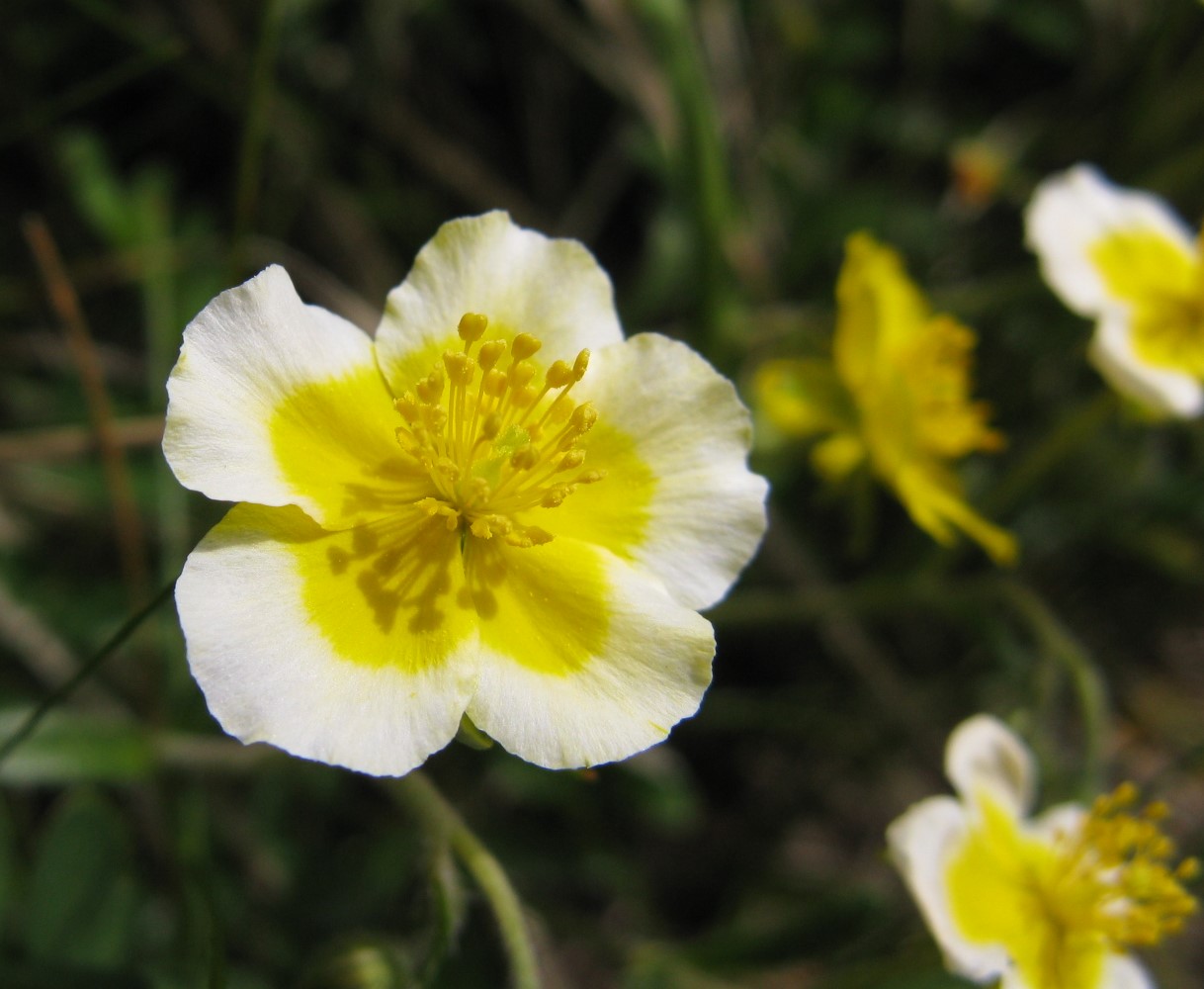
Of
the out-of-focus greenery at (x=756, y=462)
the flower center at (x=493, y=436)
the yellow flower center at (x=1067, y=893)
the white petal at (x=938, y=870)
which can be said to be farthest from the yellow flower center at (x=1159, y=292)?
the flower center at (x=493, y=436)

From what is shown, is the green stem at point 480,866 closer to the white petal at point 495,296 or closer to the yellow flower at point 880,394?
the white petal at point 495,296

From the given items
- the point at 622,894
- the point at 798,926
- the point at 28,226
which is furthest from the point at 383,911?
the point at 28,226

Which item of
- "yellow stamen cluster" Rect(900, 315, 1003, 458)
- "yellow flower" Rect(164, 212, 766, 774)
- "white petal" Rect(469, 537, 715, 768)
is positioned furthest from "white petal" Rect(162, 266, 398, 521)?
"yellow stamen cluster" Rect(900, 315, 1003, 458)

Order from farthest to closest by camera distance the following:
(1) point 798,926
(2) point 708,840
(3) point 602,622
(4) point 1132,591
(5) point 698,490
A: 1. (4) point 1132,591
2. (2) point 708,840
3. (1) point 798,926
4. (5) point 698,490
5. (3) point 602,622

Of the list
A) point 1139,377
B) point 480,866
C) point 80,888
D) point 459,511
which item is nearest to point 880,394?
point 1139,377

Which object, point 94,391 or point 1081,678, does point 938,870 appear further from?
point 94,391

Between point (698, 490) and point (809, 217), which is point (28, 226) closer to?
point (698, 490)
